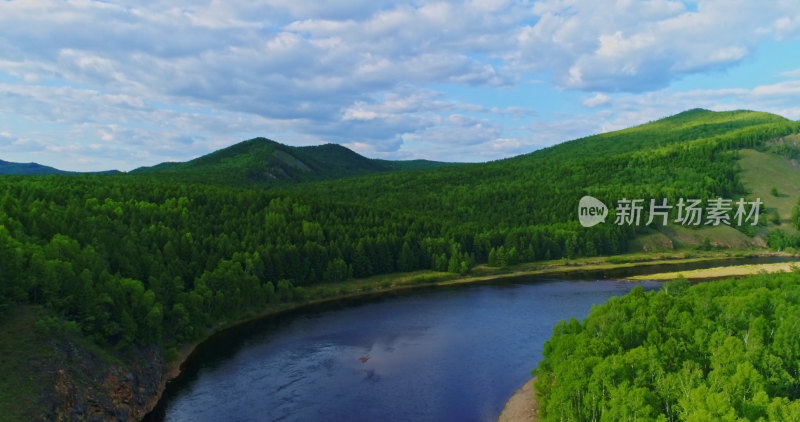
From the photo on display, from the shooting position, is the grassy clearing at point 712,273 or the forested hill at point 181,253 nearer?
the forested hill at point 181,253

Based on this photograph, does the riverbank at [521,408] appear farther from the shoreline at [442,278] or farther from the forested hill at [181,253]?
the forested hill at [181,253]

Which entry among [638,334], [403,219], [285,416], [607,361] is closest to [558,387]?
[607,361]

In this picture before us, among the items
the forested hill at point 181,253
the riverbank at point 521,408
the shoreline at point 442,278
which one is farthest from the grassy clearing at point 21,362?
the riverbank at point 521,408

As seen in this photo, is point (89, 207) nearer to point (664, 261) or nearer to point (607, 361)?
point (607, 361)

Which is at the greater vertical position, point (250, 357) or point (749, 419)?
point (749, 419)

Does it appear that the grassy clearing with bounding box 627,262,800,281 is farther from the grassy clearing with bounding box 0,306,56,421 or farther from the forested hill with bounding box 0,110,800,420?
the grassy clearing with bounding box 0,306,56,421

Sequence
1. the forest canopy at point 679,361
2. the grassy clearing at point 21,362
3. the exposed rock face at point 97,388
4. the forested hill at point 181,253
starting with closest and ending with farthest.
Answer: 1. the forest canopy at point 679,361
2. the grassy clearing at point 21,362
3. the exposed rock face at point 97,388
4. the forested hill at point 181,253
